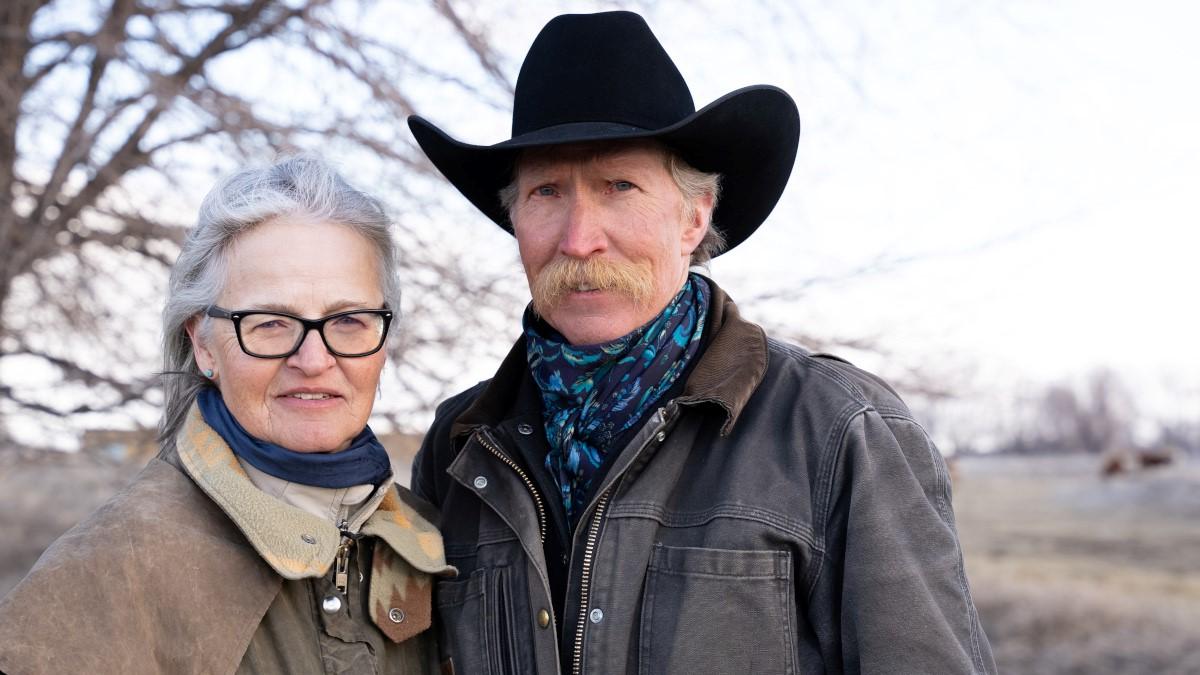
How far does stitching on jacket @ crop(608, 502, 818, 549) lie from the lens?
2086 mm

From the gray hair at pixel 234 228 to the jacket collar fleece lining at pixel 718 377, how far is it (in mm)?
323

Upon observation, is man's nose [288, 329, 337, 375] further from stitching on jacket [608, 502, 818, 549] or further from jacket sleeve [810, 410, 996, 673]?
jacket sleeve [810, 410, 996, 673]

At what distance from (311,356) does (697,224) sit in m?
0.93

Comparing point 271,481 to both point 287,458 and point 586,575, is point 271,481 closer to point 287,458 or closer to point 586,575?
point 287,458

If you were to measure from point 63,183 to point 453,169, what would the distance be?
3.03 metres

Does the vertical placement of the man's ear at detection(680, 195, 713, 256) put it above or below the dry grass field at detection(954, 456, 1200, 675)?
above

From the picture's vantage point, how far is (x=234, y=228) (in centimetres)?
225

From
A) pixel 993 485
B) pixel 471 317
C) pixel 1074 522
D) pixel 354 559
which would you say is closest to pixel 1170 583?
pixel 1074 522

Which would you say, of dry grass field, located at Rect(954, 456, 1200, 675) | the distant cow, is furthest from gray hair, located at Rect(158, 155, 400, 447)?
the distant cow

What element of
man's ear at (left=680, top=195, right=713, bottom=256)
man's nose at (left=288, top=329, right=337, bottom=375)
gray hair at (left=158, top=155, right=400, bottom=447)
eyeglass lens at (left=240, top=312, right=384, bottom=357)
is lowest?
man's nose at (left=288, top=329, right=337, bottom=375)

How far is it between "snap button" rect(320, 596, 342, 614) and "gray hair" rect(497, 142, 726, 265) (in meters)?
0.97

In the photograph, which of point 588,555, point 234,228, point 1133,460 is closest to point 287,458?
point 234,228

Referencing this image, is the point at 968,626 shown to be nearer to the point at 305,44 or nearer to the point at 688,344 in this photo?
the point at 688,344

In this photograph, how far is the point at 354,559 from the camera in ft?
7.50
